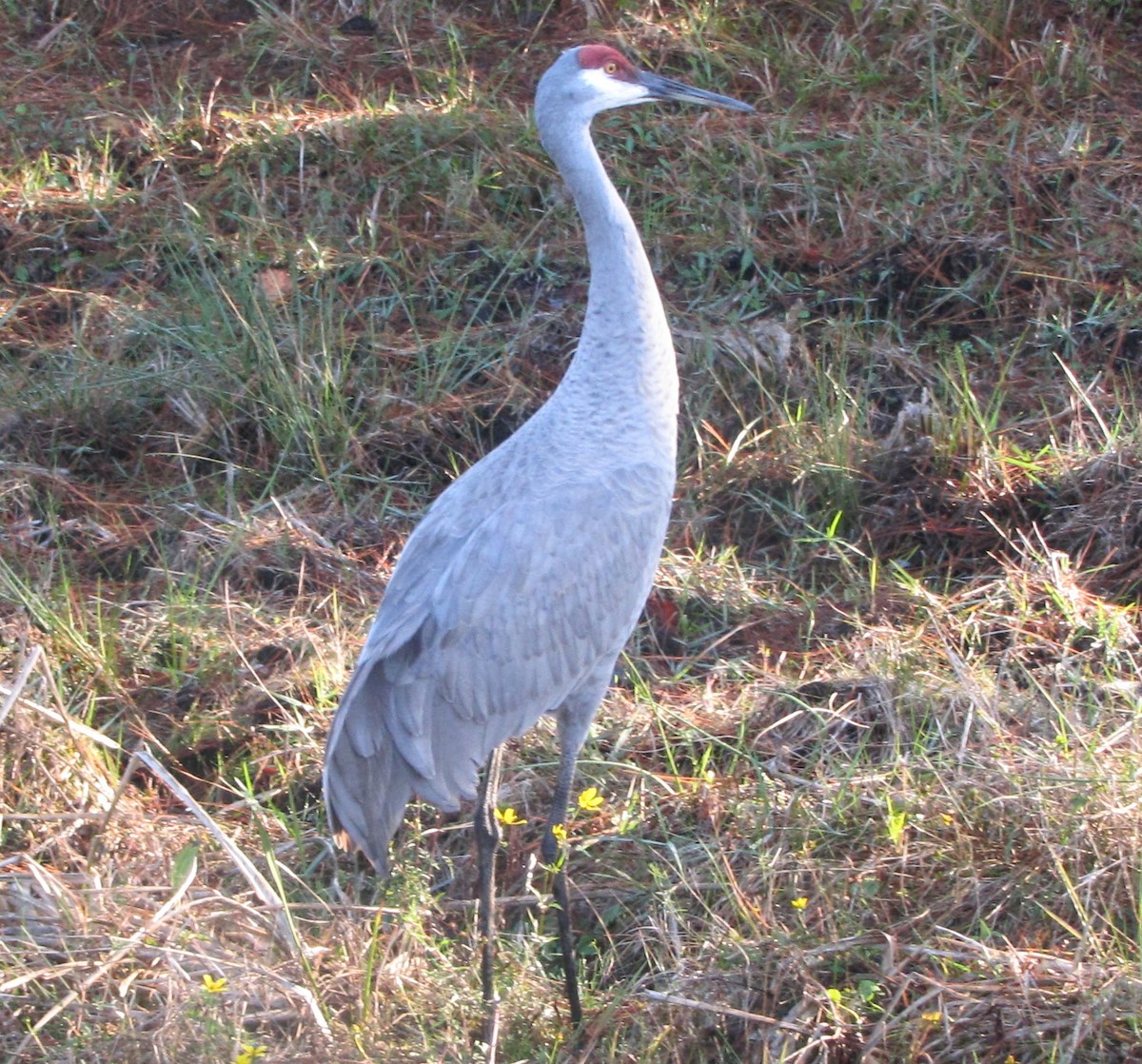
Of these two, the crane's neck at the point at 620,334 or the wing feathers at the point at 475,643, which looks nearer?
the wing feathers at the point at 475,643

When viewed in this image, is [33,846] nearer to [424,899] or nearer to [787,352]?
[424,899]

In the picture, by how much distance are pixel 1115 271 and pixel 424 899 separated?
286 centimetres

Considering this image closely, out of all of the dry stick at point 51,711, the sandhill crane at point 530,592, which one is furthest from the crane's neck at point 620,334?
the dry stick at point 51,711

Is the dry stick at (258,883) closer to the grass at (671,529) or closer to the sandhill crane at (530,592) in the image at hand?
the grass at (671,529)

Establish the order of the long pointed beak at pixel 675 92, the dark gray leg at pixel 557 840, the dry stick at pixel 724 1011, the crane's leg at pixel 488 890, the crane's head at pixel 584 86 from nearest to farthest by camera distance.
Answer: the dry stick at pixel 724 1011 → the crane's leg at pixel 488 890 → the dark gray leg at pixel 557 840 → the crane's head at pixel 584 86 → the long pointed beak at pixel 675 92

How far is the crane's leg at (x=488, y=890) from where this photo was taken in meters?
2.48

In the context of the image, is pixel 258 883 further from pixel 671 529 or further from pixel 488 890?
pixel 671 529

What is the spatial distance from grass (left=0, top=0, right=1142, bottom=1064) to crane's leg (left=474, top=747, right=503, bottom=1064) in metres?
0.06

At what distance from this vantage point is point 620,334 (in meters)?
2.81

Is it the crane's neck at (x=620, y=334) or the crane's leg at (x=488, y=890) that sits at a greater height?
the crane's neck at (x=620, y=334)

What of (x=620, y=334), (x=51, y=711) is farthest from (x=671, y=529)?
(x=51, y=711)

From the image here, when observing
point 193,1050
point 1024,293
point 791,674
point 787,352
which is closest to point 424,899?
point 193,1050

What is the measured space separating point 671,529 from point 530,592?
117cm

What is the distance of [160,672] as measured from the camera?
3.40 m
